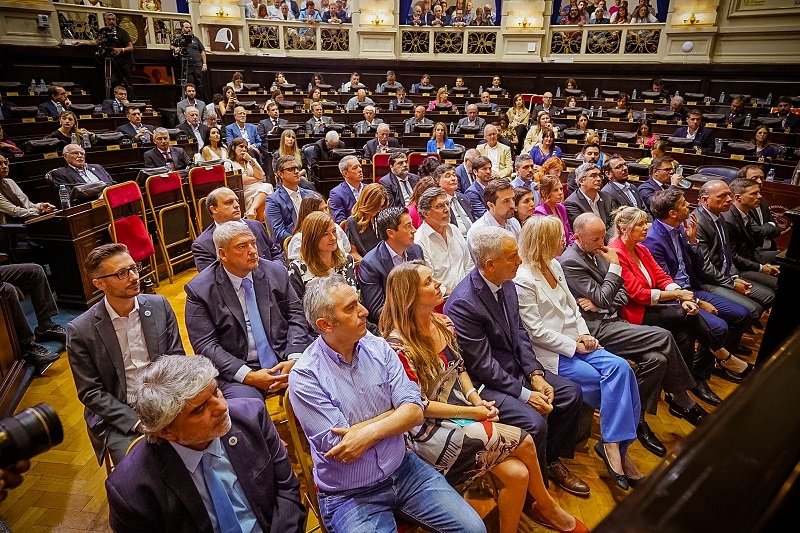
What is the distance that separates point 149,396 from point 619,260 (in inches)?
103

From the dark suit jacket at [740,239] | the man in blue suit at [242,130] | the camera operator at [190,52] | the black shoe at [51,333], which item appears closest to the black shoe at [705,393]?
the dark suit jacket at [740,239]

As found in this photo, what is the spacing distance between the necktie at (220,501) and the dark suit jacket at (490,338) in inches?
46.8

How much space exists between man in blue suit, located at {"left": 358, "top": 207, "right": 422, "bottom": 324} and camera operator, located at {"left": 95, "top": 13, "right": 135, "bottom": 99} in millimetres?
8096

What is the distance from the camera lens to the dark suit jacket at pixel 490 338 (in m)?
Answer: 2.24

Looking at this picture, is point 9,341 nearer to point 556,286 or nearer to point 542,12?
point 556,286

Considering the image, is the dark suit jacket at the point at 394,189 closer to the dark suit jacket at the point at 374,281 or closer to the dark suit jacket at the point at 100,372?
the dark suit jacket at the point at 374,281

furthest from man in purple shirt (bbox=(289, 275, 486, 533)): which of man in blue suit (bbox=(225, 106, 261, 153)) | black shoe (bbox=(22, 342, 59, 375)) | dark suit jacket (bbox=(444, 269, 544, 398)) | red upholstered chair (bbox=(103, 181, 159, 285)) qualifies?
man in blue suit (bbox=(225, 106, 261, 153))

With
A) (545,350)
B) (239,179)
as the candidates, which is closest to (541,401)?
(545,350)

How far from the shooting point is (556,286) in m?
2.63

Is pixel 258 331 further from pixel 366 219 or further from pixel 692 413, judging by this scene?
pixel 692 413

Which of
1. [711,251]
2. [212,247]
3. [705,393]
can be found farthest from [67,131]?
[705,393]

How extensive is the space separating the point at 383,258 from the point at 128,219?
2542 millimetres

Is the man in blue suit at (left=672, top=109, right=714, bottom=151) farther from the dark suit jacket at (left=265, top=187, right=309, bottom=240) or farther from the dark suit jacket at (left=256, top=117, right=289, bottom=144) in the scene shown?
the dark suit jacket at (left=256, top=117, right=289, bottom=144)

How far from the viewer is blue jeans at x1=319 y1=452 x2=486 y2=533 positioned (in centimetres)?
160
